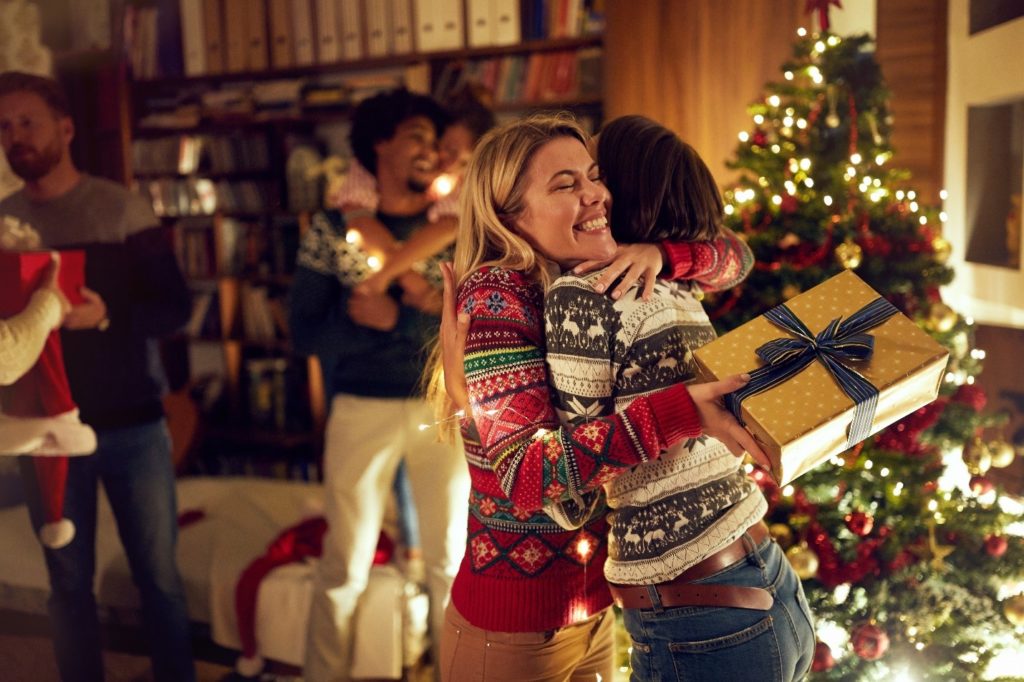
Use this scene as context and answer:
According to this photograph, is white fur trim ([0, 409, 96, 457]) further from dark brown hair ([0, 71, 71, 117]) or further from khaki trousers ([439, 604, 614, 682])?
khaki trousers ([439, 604, 614, 682])

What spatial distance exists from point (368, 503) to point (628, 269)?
1.27 m

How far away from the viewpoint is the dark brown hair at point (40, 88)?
1.34 metres

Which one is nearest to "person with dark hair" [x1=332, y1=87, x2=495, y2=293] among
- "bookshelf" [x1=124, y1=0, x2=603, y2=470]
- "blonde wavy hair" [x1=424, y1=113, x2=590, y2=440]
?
"blonde wavy hair" [x1=424, y1=113, x2=590, y2=440]

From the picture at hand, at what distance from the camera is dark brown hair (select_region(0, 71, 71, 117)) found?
134cm

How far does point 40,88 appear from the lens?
54.7 inches

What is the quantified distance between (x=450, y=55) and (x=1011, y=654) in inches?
112

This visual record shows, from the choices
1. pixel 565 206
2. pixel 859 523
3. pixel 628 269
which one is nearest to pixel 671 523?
pixel 628 269

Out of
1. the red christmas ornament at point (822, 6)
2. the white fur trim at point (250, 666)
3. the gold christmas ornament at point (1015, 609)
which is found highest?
the red christmas ornament at point (822, 6)

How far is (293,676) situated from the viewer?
237cm

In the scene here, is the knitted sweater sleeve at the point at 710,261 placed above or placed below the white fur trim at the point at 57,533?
above

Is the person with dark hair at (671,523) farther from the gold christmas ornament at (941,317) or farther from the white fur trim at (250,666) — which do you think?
the white fur trim at (250,666)

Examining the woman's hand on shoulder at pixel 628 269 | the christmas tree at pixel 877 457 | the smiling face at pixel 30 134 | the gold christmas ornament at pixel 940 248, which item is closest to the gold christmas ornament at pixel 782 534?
the christmas tree at pixel 877 457

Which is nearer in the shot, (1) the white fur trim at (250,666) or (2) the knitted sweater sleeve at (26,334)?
(2) the knitted sweater sleeve at (26,334)

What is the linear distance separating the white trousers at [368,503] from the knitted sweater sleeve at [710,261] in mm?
882
